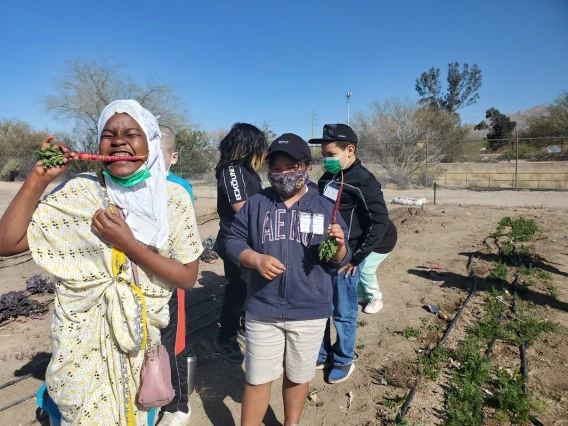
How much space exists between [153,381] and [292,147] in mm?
1337

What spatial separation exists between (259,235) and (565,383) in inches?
116

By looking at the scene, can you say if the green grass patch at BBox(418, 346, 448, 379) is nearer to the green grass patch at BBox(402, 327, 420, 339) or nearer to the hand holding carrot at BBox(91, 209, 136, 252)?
the green grass patch at BBox(402, 327, 420, 339)

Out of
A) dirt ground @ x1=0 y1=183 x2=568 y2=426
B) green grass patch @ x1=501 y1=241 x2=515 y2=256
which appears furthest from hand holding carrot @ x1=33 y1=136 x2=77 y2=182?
green grass patch @ x1=501 y1=241 x2=515 y2=256

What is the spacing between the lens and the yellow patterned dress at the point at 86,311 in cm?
160

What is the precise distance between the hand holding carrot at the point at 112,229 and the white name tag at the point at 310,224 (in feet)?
3.15

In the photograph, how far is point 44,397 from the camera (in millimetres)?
1843

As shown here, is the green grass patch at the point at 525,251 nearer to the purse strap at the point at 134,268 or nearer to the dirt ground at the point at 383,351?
the dirt ground at the point at 383,351

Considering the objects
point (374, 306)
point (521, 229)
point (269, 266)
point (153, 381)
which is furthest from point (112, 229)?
point (521, 229)

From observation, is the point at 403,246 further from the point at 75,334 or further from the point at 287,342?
the point at 75,334

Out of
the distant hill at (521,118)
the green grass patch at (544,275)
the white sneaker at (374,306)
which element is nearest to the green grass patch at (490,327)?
the white sneaker at (374,306)

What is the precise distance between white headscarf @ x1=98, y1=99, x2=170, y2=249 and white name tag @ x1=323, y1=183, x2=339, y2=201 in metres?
1.64

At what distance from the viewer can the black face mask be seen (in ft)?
7.51

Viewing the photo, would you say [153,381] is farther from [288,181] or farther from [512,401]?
[512,401]

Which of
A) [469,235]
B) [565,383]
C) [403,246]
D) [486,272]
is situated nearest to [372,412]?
[565,383]
